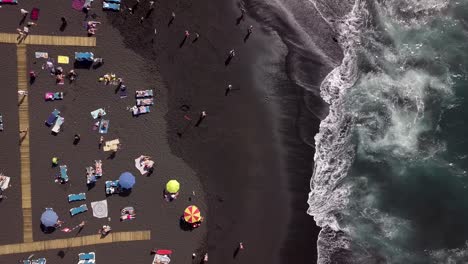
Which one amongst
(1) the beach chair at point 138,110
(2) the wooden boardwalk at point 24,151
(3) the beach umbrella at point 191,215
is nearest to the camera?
(2) the wooden boardwalk at point 24,151

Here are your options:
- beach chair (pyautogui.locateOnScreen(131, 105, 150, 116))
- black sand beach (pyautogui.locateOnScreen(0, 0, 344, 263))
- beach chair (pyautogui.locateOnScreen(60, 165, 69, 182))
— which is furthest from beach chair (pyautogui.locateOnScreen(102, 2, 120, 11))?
beach chair (pyautogui.locateOnScreen(60, 165, 69, 182))

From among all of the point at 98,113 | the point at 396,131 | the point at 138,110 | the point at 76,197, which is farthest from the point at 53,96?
the point at 396,131

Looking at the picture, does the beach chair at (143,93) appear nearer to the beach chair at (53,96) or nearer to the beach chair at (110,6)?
the beach chair at (53,96)

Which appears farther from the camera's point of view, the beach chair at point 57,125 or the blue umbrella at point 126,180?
the blue umbrella at point 126,180

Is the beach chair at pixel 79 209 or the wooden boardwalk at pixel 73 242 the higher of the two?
the beach chair at pixel 79 209

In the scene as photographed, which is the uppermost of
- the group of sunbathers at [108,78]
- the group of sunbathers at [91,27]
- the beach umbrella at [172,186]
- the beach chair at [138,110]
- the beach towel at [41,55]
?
the group of sunbathers at [91,27]

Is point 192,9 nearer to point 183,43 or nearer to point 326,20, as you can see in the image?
point 183,43

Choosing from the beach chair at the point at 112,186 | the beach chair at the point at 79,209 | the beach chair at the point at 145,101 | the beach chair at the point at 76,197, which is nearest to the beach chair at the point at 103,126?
the beach chair at the point at 145,101
